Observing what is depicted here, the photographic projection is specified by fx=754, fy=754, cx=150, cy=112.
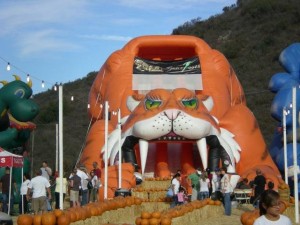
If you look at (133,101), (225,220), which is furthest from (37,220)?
(133,101)

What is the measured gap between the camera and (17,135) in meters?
22.6

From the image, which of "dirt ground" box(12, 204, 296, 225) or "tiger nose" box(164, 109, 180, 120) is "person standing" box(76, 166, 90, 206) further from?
"tiger nose" box(164, 109, 180, 120)

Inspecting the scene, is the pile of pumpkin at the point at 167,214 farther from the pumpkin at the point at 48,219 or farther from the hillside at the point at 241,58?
the hillside at the point at 241,58

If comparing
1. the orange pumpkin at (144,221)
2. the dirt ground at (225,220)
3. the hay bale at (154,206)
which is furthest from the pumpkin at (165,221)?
the hay bale at (154,206)

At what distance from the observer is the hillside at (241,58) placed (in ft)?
165

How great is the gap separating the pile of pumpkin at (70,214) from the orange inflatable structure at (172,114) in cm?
491

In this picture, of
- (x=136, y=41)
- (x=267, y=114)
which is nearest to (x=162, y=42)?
(x=136, y=41)

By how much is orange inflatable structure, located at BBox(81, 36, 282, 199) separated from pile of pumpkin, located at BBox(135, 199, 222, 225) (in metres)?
4.06

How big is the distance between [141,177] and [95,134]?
107 inches

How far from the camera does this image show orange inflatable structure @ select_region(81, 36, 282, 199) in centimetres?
2214

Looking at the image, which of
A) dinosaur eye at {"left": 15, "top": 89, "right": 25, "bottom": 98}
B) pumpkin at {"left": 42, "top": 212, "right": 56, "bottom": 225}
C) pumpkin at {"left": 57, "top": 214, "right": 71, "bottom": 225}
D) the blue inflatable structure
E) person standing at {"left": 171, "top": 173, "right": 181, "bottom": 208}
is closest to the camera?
pumpkin at {"left": 42, "top": 212, "right": 56, "bottom": 225}

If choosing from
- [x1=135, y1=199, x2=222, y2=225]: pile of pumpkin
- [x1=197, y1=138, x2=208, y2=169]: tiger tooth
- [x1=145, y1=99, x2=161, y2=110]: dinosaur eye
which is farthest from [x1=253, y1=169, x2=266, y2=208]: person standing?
[x1=145, y1=99, x2=161, y2=110]: dinosaur eye

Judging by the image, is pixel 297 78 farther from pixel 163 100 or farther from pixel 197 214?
pixel 197 214

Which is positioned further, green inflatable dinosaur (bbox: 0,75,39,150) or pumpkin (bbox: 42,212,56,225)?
green inflatable dinosaur (bbox: 0,75,39,150)
